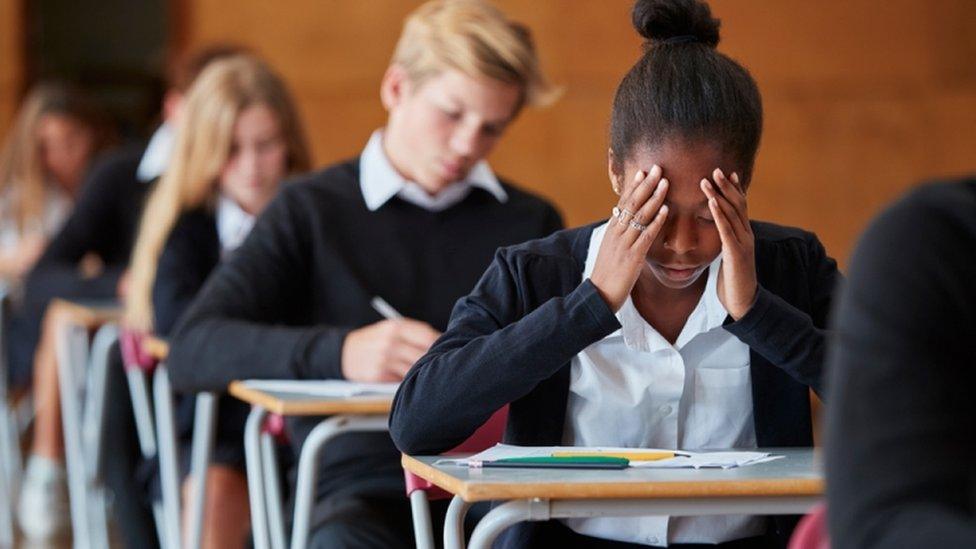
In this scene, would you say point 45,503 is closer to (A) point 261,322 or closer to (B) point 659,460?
(A) point 261,322

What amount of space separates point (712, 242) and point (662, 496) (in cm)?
31

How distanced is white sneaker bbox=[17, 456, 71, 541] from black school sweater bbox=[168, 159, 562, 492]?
7.74ft

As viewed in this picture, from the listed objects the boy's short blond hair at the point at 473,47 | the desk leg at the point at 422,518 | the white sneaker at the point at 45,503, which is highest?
the boy's short blond hair at the point at 473,47

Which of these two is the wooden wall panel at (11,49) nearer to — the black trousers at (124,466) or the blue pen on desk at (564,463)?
the black trousers at (124,466)

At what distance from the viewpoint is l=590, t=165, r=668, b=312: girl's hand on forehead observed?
1.65m

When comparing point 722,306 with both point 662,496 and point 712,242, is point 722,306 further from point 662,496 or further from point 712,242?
point 662,496

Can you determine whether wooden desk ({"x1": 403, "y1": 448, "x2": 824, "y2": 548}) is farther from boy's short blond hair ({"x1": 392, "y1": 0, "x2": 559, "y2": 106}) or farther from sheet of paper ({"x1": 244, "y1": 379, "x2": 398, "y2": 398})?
boy's short blond hair ({"x1": 392, "y1": 0, "x2": 559, "y2": 106})

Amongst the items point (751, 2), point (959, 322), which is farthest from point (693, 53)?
point (751, 2)

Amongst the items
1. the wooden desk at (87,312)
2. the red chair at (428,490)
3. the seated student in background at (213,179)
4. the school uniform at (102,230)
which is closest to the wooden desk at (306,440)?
the red chair at (428,490)

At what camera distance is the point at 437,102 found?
2713mm

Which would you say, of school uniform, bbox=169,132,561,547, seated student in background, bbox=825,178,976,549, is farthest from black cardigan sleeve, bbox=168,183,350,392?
seated student in background, bbox=825,178,976,549

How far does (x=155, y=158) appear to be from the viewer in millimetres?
4551

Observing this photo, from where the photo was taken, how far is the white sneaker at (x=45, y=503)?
4862mm

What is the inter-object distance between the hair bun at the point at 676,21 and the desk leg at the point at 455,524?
1.88ft
